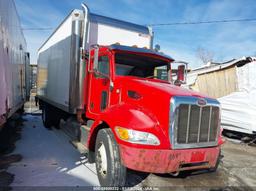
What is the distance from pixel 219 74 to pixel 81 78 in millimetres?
7547

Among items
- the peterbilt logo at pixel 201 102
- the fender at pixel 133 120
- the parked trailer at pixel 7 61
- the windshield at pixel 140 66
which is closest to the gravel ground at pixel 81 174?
the parked trailer at pixel 7 61

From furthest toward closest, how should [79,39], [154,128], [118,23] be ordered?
[118,23] → [79,39] → [154,128]

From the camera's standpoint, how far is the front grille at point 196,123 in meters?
3.40

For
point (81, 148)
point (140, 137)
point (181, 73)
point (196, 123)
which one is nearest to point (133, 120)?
point (140, 137)

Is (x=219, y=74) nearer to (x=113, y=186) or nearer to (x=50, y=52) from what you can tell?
(x=50, y=52)

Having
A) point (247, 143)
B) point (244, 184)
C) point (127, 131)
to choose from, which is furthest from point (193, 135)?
point (247, 143)

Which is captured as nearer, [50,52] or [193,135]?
[193,135]

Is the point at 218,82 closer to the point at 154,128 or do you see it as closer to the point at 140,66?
the point at 140,66

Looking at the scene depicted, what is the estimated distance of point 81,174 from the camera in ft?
14.2

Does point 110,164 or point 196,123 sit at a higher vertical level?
point 196,123

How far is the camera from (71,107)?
5598mm

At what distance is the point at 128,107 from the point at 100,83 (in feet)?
4.37

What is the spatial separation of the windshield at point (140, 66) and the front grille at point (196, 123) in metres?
1.53

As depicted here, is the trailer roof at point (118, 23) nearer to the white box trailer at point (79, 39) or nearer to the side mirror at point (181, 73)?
the white box trailer at point (79, 39)
